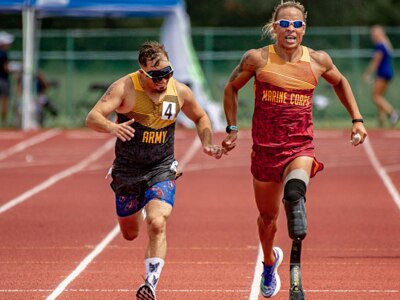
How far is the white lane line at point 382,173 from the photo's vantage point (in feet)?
59.2

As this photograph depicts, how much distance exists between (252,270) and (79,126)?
21.5 meters

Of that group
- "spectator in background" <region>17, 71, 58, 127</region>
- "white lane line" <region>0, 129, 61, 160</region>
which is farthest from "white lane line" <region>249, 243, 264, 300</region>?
"spectator in background" <region>17, 71, 58, 127</region>

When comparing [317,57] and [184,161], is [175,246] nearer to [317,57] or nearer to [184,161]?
[317,57]

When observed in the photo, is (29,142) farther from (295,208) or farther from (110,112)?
(295,208)

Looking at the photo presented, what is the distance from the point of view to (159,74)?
31.6 ft

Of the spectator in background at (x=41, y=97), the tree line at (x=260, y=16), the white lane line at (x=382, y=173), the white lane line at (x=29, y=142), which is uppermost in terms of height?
the tree line at (x=260, y=16)

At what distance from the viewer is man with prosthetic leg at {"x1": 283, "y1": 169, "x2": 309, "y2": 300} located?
902 centimetres

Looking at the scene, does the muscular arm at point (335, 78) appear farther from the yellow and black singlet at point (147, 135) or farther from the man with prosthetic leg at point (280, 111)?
the yellow and black singlet at point (147, 135)

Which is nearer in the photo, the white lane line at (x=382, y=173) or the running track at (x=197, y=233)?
the running track at (x=197, y=233)

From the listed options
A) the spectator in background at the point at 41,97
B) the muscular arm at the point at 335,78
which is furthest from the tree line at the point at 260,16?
the muscular arm at the point at 335,78

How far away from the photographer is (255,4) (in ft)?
164

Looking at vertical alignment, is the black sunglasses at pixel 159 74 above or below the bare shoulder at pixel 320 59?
below

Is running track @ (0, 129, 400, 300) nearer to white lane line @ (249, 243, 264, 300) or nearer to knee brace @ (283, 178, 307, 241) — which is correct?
white lane line @ (249, 243, 264, 300)

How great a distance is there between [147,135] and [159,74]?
498mm
